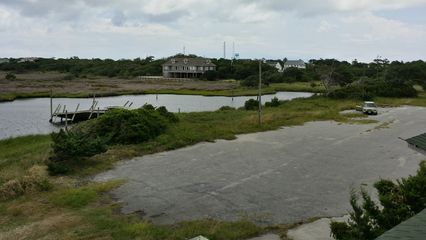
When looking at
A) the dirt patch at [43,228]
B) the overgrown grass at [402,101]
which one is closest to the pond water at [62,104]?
the overgrown grass at [402,101]

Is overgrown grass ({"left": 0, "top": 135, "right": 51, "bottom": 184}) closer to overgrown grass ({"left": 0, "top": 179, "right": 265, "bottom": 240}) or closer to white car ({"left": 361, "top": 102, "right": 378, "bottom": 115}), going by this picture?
overgrown grass ({"left": 0, "top": 179, "right": 265, "bottom": 240})

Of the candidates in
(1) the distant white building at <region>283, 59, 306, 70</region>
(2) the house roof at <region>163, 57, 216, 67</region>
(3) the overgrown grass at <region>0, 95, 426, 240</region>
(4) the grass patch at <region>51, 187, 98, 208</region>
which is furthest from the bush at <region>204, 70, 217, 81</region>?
(4) the grass patch at <region>51, 187, 98, 208</region>

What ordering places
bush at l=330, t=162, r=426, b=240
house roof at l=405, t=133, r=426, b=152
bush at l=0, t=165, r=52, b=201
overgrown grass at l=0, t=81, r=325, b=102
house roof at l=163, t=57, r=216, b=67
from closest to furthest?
1. bush at l=330, t=162, r=426, b=240
2. house roof at l=405, t=133, r=426, b=152
3. bush at l=0, t=165, r=52, b=201
4. overgrown grass at l=0, t=81, r=325, b=102
5. house roof at l=163, t=57, r=216, b=67

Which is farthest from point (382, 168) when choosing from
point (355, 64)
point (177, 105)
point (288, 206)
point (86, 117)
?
point (355, 64)

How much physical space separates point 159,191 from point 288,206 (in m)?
5.03

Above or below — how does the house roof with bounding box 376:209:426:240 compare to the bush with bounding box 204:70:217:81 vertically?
below

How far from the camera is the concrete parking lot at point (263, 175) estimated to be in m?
15.4

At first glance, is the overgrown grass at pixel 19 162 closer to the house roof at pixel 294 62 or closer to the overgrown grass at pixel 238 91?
the overgrown grass at pixel 238 91

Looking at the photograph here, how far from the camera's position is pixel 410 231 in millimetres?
5609

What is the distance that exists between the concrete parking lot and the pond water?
2152 cm

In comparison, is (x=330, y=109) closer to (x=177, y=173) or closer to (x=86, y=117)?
(x=86, y=117)

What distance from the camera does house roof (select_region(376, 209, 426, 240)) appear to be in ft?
17.6

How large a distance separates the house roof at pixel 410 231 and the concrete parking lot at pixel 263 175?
834 cm

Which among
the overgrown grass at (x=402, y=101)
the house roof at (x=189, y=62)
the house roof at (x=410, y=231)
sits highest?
the house roof at (x=189, y=62)
